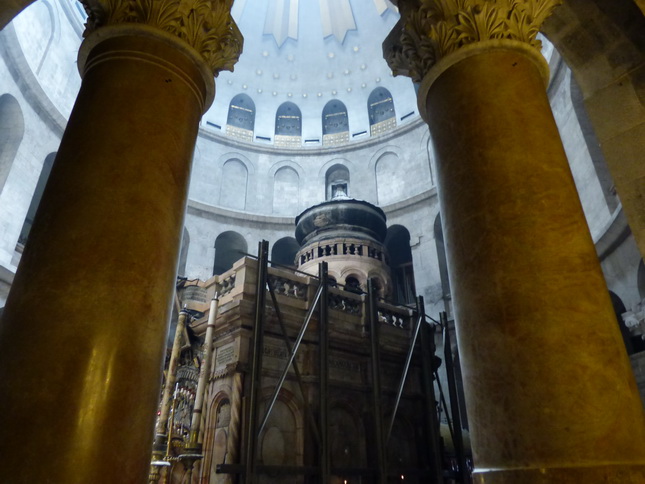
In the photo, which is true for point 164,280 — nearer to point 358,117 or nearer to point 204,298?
point 204,298

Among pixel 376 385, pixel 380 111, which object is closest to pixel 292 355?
pixel 376 385

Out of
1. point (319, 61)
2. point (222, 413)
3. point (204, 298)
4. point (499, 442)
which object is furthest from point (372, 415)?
point (319, 61)

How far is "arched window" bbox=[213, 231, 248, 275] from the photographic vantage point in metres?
23.9

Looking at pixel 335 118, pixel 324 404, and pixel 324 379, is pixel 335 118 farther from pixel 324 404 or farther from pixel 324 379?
pixel 324 404

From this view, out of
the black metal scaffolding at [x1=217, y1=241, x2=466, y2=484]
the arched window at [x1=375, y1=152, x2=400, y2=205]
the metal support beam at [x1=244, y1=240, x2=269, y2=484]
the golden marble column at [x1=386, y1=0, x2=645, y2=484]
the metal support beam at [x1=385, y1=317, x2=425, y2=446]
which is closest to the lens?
the golden marble column at [x1=386, y1=0, x2=645, y2=484]

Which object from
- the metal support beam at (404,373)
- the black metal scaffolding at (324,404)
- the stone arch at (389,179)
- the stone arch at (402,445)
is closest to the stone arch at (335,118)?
the stone arch at (389,179)

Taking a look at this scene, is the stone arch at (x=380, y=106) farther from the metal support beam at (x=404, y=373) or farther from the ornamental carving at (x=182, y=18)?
the ornamental carving at (x=182, y=18)

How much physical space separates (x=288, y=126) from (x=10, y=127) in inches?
542

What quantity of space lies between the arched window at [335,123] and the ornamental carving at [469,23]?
72.8 ft

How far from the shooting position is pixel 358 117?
26.3 meters

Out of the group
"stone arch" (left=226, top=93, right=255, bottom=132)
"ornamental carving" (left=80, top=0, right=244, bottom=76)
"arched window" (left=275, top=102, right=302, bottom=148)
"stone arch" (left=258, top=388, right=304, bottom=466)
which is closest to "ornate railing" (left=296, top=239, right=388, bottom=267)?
"stone arch" (left=258, top=388, right=304, bottom=466)

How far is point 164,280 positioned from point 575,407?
2.29m

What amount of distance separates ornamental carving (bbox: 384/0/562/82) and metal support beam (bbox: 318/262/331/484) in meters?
6.45

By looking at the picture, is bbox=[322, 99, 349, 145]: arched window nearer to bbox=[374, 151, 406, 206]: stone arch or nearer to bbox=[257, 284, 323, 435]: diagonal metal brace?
bbox=[374, 151, 406, 206]: stone arch
